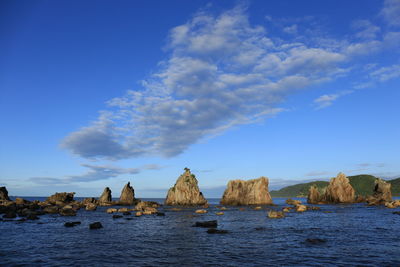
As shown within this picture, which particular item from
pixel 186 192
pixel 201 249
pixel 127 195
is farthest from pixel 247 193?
pixel 201 249

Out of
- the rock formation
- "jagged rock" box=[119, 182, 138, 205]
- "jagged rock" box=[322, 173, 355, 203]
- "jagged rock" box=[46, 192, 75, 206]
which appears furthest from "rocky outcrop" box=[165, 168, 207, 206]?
"jagged rock" box=[322, 173, 355, 203]

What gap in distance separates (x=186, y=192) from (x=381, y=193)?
95.8 metres

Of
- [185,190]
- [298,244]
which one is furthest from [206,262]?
[185,190]

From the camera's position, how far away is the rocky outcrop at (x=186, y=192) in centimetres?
13775

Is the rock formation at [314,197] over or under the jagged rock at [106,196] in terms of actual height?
under

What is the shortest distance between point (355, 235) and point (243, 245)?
18457 millimetres

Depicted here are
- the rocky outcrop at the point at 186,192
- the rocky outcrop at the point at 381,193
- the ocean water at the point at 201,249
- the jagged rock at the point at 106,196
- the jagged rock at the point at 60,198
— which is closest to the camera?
the ocean water at the point at 201,249

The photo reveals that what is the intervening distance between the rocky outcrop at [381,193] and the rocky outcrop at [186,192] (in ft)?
270

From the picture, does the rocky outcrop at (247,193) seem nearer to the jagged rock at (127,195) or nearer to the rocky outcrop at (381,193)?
the rocky outcrop at (381,193)

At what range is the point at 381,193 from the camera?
13338 cm

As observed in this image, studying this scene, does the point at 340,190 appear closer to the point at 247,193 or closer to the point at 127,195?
the point at 247,193

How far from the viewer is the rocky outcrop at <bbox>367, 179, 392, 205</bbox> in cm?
12774

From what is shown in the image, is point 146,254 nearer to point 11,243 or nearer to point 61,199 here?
point 11,243

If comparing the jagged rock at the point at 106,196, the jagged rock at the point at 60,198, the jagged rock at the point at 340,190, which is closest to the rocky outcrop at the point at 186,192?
the jagged rock at the point at 106,196
